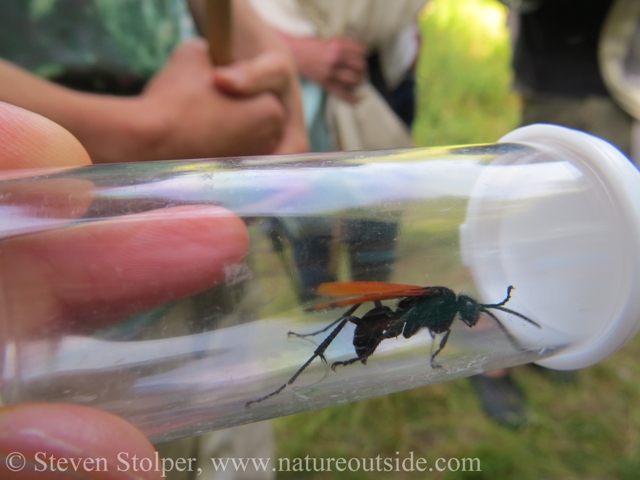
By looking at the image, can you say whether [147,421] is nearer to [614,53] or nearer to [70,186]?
[70,186]

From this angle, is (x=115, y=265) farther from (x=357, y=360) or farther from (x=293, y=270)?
(x=357, y=360)

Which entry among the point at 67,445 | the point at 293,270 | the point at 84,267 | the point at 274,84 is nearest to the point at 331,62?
the point at 274,84

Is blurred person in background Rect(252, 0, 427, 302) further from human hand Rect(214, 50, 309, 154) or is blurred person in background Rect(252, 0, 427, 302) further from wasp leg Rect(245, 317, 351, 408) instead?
wasp leg Rect(245, 317, 351, 408)

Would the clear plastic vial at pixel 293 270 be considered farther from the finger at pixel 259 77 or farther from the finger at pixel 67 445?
the finger at pixel 259 77

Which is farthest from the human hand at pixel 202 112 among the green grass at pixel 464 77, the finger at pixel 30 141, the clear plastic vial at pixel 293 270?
the green grass at pixel 464 77

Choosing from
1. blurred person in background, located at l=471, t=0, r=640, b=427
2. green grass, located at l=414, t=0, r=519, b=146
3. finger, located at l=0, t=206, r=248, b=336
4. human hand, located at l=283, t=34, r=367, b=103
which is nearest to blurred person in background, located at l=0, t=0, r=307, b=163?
human hand, located at l=283, t=34, r=367, b=103

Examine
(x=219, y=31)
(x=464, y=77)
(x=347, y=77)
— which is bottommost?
(x=464, y=77)
